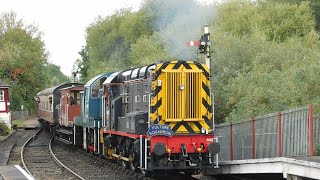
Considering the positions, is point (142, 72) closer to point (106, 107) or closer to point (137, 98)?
point (137, 98)

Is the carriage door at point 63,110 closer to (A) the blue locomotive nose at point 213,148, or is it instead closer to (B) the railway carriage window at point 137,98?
(B) the railway carriage window at point 137,98

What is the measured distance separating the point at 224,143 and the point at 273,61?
6.82 metres

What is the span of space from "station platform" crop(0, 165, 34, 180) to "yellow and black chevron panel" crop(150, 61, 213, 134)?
4746 millimetres

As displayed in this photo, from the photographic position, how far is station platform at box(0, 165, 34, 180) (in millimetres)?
16453

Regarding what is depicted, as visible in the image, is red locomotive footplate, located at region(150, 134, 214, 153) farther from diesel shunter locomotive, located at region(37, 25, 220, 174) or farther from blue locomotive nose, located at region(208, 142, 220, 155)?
blue locomotive nose, located at region(208, 142, 220, 155)

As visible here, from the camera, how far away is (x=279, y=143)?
12859 mm

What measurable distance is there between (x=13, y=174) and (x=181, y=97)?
629cm

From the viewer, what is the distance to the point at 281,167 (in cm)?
1161

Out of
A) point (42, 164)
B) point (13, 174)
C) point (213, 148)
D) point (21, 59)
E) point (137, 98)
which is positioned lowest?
point (42, 164)

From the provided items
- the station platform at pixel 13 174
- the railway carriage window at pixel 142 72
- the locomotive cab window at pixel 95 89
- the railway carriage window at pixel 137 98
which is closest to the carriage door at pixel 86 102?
the locomotive cab window at pixel 95 89

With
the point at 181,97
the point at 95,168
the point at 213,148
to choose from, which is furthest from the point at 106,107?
the point at 213,148

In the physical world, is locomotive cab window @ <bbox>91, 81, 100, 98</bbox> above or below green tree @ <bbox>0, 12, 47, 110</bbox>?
below

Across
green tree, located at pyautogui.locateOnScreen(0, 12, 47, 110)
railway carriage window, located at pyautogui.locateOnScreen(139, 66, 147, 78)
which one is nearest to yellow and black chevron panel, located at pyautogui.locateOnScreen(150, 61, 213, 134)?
railway carriage window, located at pyautogui.locateOnScreen(139, 66, 147, 78)

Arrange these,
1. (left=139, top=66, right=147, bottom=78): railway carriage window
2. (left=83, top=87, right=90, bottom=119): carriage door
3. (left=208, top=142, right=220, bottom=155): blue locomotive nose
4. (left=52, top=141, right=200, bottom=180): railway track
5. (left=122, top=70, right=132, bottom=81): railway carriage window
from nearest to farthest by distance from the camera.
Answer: (left=208, top=142, right=220, bottom=155): blue locomotive nose, (left=139, top=66, right=147, bottom=78): railway carriage window, (left=52, top=141, right=200, bottom=180): railway track, (left=122, top=70, right=132, bottom=81): railway carriage window, (left=83, top=87, right=90, bottom=119): carriage door
